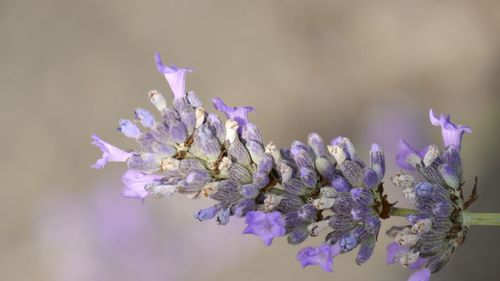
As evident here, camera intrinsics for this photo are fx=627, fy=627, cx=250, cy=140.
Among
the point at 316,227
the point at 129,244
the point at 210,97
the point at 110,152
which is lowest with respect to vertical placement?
the point at 316,227

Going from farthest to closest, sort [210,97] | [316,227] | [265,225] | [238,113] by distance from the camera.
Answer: [210,97], [238,113], [316,227], [265,225]

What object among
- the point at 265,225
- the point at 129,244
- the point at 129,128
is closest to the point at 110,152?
the point at 129,128

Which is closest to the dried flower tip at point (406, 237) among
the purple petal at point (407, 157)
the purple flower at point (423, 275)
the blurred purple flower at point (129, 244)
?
the purple flower at point (423, 275)

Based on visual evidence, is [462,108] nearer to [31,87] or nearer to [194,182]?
[194,182]

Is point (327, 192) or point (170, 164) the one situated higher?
point (170, 164)

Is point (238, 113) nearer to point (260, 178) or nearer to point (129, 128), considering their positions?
point (260, 178)

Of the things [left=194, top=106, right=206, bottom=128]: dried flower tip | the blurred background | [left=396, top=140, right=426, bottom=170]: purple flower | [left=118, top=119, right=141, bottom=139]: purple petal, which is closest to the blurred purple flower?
the blurred background

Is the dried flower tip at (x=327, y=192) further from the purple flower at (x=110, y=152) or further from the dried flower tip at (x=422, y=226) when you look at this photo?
the purple flower at (x=110, y=152)
